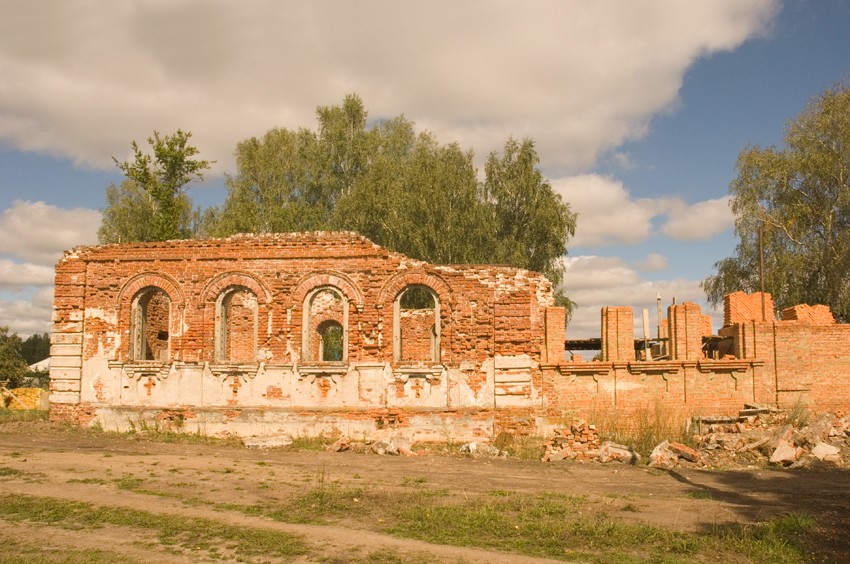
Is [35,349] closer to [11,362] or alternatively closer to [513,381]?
[11,362]

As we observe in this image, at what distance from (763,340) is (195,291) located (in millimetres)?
13527

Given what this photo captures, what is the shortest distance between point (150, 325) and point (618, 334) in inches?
483

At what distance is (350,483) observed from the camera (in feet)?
35.2

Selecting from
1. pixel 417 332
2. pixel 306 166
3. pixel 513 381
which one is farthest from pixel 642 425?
pixel 306 166

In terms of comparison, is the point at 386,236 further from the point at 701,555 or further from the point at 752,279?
the point at 701,555

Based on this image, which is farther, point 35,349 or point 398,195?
point 35,349

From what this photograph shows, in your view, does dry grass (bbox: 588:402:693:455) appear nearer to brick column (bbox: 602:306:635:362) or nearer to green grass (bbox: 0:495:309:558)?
brick column (bbox: 602:306:635:362)

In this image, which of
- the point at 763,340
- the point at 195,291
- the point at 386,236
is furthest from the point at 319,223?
the point at 763,340

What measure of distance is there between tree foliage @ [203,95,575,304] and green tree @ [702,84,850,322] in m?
7.38

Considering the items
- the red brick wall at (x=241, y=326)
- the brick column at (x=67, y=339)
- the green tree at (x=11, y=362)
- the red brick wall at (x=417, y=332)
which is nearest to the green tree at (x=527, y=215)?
the red brick wall at (x=417, y=332)

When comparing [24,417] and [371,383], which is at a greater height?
[371,383]

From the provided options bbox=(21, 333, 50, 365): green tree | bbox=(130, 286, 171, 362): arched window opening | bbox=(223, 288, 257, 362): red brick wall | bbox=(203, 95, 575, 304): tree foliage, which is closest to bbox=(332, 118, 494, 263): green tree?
bbox=(203, 95, 575, 304): tree foliage

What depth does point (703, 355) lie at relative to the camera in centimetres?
1633

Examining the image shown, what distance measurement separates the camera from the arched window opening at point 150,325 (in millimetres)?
16516
